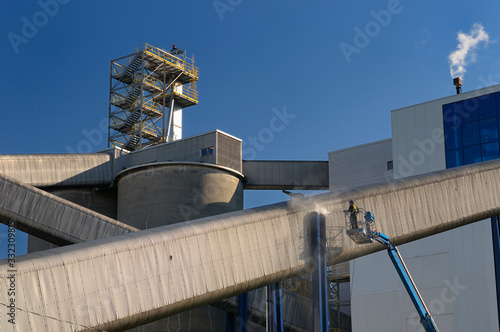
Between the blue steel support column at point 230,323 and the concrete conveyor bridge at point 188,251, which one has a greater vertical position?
the concrete conveyor bridge at point 188,251

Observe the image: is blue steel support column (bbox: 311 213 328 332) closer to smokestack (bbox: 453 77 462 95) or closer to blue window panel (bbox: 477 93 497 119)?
blue window panel (bbox: 477 93 497 119)

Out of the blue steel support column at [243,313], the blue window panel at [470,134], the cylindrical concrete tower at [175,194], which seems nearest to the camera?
the blue steel support column at [243,313]

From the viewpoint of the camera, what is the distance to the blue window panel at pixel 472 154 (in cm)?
3725

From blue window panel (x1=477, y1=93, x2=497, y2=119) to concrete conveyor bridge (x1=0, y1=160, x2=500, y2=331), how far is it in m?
11.8

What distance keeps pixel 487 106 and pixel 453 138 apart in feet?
8.77

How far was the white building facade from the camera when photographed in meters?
34.4

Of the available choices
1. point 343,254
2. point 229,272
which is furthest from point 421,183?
point 229,272

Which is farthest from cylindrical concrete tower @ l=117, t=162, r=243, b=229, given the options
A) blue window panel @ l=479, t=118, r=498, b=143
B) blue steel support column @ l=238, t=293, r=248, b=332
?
blue window panel @ l=479, t=118, r=498, b=143

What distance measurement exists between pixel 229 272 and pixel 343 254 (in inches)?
198

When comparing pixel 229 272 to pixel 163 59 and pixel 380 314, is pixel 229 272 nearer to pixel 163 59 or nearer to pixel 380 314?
pixel 380 314

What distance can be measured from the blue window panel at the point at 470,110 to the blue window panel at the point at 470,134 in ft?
1.01

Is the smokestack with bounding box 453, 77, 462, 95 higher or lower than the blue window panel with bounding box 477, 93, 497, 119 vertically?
higher

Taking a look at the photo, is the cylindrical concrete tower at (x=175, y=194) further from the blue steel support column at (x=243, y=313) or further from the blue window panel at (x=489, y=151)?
the blue window panel at (x=489, y=151)

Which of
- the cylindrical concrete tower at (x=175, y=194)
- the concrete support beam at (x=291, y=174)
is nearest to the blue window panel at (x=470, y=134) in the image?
the concrete support beam at (x=291, y=174)
